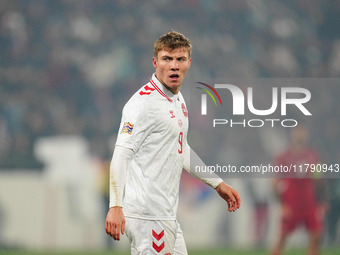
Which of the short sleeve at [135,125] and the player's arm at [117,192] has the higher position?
the short sleeve at [135,125]

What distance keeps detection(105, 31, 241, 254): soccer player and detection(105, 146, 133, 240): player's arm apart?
0.16ft

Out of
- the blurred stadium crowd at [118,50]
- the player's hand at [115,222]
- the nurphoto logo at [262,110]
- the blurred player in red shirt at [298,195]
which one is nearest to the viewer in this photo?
the player's hand at [115,222]

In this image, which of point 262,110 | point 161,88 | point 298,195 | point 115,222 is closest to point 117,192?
point 115,222

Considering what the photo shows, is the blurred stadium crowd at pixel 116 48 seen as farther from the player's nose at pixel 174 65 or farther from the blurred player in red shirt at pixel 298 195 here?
the player's nose at pixel 174 65

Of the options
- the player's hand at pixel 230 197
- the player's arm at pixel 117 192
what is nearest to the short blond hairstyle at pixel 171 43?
the player's arm at pixel 117 192

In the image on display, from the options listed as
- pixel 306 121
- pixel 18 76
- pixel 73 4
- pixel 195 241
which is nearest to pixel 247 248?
pixel 195 241

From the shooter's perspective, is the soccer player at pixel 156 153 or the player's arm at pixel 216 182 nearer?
the soccer player at pixel 156 153

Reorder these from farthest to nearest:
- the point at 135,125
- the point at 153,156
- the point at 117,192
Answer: the point at 153,156, the point at 135,125, the point at 117,192

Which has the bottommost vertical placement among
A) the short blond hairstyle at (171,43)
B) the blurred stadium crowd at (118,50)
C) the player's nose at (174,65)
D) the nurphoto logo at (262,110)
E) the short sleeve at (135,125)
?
the short sleeve at (135,125)

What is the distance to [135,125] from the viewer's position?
12.4 feet

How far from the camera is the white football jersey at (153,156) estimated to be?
3824 mm

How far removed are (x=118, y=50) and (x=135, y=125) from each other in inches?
436

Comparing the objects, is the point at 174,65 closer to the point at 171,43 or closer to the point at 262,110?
the point at 171,43

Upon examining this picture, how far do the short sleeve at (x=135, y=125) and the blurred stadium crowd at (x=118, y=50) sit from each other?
8906 millimetres
